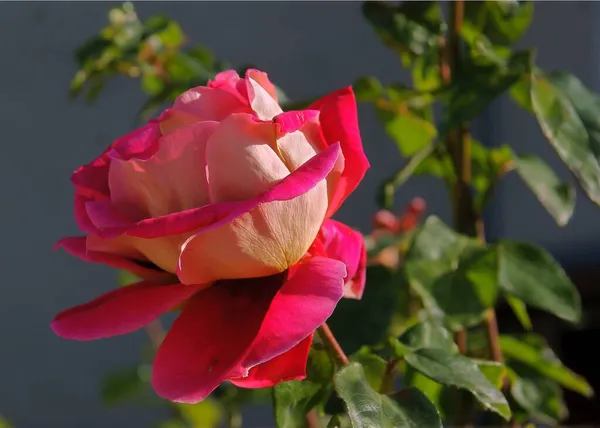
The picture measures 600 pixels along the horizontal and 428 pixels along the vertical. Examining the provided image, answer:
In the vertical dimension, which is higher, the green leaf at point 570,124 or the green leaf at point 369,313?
the green leaf at point 570,124

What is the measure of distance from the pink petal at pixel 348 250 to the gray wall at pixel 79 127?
1.58m

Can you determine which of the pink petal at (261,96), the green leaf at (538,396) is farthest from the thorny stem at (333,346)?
the green leaf at (538,396)

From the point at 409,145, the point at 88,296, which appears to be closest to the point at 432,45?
the point at 409,145

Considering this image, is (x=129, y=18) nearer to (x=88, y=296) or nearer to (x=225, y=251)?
(x=225, y=251)

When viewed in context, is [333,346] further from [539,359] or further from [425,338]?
[539,359]

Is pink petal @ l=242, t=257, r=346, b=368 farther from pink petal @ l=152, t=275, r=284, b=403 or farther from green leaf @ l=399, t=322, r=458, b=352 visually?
green leaf @ l=399, t=322, r=458, b=352

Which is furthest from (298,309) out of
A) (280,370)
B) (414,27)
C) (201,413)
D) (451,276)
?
(201,413)

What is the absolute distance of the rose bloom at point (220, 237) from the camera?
290 mm

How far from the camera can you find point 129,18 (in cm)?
77

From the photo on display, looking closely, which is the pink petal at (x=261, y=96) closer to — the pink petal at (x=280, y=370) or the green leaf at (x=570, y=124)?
the pink petal at (x=280, y=370)

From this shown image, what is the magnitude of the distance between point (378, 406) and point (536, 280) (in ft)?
1.00

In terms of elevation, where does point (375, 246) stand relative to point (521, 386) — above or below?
above

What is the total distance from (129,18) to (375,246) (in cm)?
38

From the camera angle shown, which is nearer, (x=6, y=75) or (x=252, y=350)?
(x=252, y=350)
